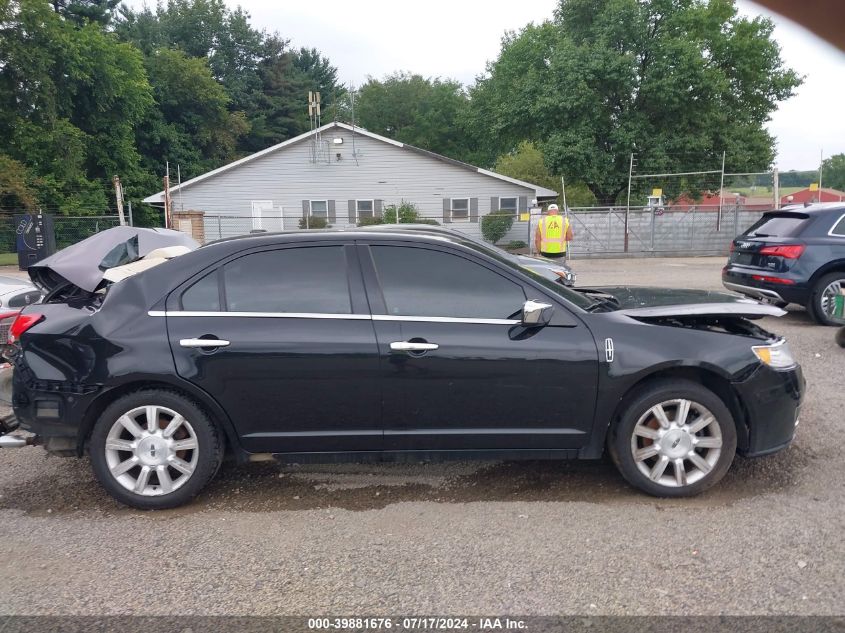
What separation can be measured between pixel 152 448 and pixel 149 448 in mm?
17

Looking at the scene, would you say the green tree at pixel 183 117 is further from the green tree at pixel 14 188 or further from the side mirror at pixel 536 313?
the side mirror at pixel 536 313

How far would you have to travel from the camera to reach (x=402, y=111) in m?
58.8

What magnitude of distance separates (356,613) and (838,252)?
27.7 ft

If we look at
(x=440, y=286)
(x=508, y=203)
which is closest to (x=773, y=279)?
(x=440, y=286)

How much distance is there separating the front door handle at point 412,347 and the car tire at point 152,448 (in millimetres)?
1185

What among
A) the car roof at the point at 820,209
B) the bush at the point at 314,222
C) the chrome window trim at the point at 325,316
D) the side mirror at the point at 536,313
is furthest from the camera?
the bush at the point at 314,222

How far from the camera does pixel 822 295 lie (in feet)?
29.5

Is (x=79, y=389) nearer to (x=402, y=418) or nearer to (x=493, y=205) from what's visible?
(x=402, y=418)

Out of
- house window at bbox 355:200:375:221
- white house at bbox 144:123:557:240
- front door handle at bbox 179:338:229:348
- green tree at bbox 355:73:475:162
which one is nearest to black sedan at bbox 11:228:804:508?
front door handle at bbox 179:338:229:348

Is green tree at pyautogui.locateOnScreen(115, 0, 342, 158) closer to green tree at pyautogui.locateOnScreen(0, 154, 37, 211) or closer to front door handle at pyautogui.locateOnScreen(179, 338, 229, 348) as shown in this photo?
green tree at pyautogui.locateOnScreen(0, 154, 37, 211)

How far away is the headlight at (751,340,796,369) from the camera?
4.06 meters

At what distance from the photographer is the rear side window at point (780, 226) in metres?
9.12

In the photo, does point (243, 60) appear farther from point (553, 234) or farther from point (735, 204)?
point (553, 234)

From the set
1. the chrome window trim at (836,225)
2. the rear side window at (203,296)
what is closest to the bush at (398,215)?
the chrome window trim at (836,225)
